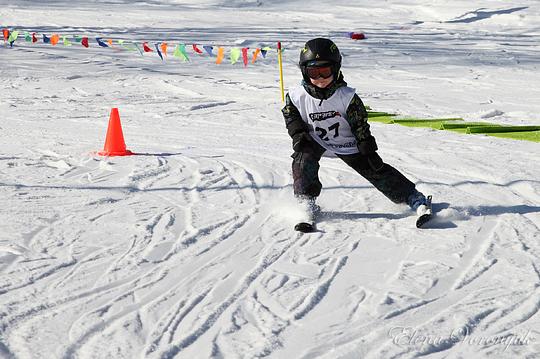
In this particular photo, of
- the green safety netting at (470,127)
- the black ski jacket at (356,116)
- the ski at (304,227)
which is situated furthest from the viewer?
the green safety netting at (470,127)

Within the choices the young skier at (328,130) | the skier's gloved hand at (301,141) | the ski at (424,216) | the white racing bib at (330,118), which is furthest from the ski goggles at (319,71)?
the ski at (424,216)

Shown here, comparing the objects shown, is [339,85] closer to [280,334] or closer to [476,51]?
[280,334]

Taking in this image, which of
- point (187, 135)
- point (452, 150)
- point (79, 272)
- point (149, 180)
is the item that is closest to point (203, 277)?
point (79, 272)

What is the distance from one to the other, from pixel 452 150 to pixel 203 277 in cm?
471

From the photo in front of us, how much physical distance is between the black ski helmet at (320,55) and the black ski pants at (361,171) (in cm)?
55

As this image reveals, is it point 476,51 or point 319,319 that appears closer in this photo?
point 319,319

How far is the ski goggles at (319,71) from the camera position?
17.5 ft

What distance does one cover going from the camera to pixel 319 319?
142 inches

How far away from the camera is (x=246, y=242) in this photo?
16.3ft

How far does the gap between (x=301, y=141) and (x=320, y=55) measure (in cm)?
61

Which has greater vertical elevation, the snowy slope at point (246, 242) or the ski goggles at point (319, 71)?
the ski goggles at point (319, 71)

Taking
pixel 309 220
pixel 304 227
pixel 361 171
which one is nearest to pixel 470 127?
pixel 361 171

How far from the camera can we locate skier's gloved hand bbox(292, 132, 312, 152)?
5539 millimetres

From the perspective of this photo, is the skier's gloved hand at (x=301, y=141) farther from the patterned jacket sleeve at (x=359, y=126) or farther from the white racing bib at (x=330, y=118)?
the patterned jacket sleeve at (x=359, y=126)
